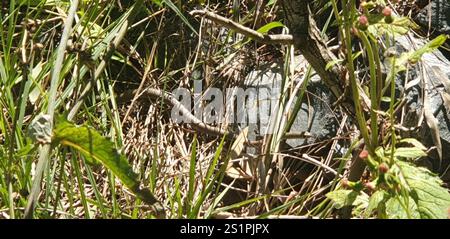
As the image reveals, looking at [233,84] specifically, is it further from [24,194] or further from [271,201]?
[24,194]

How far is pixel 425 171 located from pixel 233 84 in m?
0.77

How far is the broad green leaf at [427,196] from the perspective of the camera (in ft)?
3.82

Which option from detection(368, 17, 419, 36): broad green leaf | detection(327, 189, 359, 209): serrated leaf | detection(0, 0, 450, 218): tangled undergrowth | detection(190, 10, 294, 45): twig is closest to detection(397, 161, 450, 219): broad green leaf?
detection(0, 0, 450, 218): tangled undergrowth

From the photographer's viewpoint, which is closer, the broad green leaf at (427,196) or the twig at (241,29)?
the broad green leaf at (427,196)

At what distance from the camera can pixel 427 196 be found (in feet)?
3.86

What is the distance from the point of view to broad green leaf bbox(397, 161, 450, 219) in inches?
45.9

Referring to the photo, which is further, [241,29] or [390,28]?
[241,29]

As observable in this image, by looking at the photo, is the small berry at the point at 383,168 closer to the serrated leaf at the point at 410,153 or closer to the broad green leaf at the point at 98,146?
the serrated leaf at the point at 410,153

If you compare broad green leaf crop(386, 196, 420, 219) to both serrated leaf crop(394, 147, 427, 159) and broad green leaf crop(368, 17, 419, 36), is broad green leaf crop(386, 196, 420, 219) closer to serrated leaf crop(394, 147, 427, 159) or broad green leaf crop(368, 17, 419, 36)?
serrated leaf crop(394, 147, 427, 159)

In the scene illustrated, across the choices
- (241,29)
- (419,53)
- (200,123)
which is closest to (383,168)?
(419,53)

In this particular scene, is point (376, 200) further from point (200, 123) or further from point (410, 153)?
point (200, 123)

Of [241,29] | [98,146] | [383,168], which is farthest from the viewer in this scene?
[241,29]

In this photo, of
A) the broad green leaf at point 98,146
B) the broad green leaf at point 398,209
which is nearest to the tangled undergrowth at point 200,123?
the broad green leaf at point 398,209

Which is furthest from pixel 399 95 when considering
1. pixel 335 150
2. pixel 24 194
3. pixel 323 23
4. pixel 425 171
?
pixel 24 194
